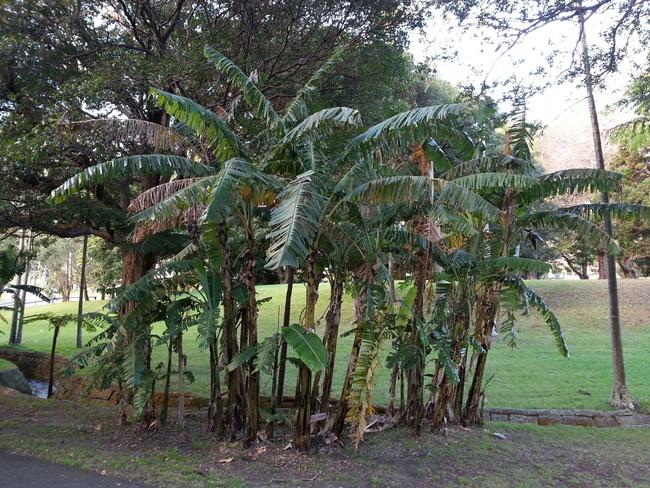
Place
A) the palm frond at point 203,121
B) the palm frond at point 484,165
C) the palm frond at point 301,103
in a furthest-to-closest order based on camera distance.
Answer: the palm frond at point 484,165 < the palm frond at point 301,103 < the palm frond at point 203,121

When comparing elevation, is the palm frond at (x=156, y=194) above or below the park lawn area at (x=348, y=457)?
above

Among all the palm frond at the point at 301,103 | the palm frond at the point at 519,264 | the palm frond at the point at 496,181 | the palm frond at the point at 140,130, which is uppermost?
the palm frond at the point at 301,103

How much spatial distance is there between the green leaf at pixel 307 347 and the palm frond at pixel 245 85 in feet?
9.17

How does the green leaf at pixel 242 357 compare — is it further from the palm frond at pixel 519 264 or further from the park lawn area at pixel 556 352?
the palm frond at pixel 519 264

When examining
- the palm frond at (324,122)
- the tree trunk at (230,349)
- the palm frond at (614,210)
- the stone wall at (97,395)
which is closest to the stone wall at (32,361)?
the stone wall at (97,395)

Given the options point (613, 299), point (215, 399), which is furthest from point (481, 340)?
point (613, 299)

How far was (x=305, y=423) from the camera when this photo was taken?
22.2ft

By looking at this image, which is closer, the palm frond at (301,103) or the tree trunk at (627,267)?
the palm frond at (301,103)

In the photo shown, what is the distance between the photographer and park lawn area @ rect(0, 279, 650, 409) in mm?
11906

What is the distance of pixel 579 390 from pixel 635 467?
216 inches

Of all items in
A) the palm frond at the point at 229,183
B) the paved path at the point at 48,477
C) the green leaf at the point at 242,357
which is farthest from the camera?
the green leaf at the point at 242,357

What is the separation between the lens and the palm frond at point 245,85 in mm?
6832

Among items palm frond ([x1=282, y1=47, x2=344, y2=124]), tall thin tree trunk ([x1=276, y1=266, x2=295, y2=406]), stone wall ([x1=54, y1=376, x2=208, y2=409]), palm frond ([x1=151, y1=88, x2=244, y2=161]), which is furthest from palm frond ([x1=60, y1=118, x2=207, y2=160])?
stone wall ([x1=54, y1=376, x2=208, y2=409])

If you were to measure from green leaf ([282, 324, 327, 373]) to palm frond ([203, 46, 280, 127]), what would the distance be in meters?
2.79
